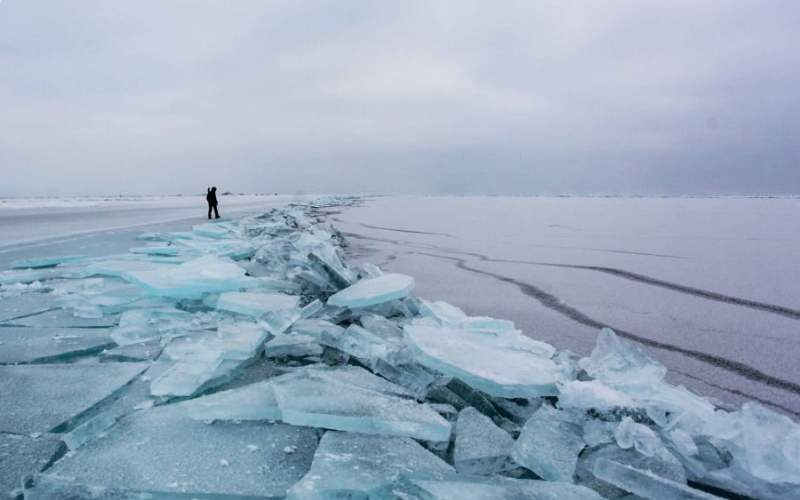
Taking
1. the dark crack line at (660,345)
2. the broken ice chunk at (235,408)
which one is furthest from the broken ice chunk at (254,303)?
the dark crack line at (660,345)

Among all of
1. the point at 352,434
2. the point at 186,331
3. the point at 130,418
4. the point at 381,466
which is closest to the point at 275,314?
the point at 186,331

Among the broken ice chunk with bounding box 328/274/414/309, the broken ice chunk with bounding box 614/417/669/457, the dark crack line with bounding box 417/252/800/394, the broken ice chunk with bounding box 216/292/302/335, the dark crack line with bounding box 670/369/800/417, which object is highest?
the broken ice chunk with bounding box 328/274/414/309

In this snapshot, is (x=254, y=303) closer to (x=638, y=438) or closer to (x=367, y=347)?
(x=367, y=347)

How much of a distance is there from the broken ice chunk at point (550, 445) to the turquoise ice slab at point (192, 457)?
54 centimetres

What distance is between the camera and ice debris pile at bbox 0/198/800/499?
3.39 feet

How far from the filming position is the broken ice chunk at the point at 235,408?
4.26 ft

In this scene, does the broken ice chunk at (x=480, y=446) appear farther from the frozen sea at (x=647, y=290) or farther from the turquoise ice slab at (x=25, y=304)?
the turquoise ice slab at (x=25, y=304)

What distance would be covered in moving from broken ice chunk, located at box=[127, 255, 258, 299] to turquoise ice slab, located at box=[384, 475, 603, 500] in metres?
2.03

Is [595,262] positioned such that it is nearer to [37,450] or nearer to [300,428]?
[300,428]

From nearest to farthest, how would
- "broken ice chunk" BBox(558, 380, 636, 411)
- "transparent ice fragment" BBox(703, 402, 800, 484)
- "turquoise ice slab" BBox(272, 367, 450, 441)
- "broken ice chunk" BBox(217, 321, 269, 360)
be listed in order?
"transparent ice fragment" BBox(703, 402, 800, 484)
"turquoise ice slab" BBox(272, 367, 450, 441)
"broken ice chunk" BBox(558, 380, 636, 411)
"broken ice chunk" BBox(217, 321, 269, 360)

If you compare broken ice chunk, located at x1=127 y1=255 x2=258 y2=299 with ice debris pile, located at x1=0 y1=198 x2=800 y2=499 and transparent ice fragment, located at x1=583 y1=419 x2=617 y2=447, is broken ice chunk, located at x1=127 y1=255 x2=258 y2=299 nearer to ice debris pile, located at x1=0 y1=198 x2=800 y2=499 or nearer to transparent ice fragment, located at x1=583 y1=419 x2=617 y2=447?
ice debris pile, located at x1=0 y1=198 x2=800 y2=499

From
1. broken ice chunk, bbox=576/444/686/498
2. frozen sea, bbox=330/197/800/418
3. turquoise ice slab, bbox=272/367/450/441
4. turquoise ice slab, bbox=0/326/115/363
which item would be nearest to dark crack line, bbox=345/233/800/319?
frozen sea, bbox=330/197/800/418

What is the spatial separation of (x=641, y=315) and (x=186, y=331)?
2.61 meters

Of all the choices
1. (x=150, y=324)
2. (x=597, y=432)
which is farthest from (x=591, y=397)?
(x=150, y=324)
